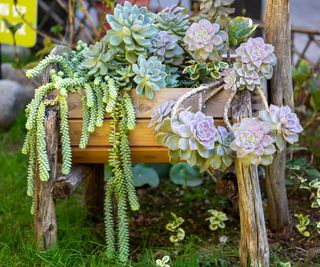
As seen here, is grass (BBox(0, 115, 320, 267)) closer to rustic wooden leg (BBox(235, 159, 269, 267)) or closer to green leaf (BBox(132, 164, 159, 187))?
green leaf (BBox(132, 164, 159, 187))

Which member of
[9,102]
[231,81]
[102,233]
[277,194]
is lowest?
[102,233]

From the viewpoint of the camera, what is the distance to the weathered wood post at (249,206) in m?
2.28

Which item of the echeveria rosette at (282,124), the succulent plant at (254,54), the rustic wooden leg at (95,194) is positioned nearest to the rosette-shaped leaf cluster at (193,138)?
the echeveria rosette at (282,124)

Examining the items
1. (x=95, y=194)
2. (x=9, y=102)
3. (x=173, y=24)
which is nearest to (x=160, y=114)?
(x=173, y=24)

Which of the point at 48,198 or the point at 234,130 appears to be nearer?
the point at 234,130

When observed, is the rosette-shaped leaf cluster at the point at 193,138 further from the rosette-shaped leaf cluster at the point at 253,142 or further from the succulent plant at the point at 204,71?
the succulent plant at the point at 204,71

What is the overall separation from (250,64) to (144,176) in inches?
52.3

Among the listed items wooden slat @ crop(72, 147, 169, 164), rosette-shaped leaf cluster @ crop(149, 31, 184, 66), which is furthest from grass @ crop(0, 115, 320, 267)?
rosette-shaped leaf cluster @ crop(149, 31, 184, 66)

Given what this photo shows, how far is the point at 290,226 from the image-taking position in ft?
9.50

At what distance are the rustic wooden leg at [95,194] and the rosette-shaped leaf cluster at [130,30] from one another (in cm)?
85

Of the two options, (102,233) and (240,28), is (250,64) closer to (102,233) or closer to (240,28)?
(240,28)

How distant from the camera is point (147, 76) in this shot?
2.31m

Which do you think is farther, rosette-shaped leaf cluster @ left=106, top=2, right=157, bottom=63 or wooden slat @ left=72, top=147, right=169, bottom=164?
wooden slat @ left=72, top=147, right=169, bottom=164

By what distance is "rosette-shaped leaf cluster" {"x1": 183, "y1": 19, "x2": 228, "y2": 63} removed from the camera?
233 cm
